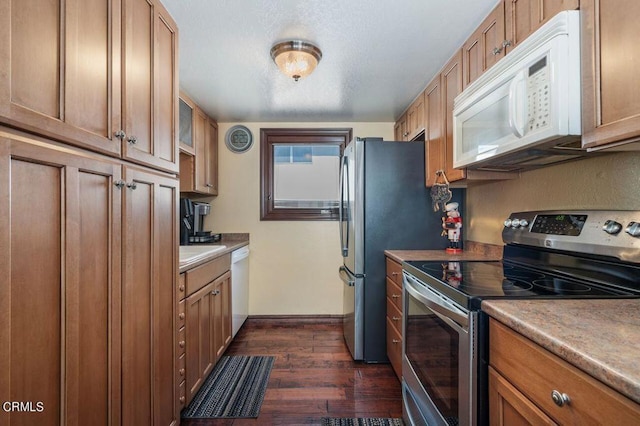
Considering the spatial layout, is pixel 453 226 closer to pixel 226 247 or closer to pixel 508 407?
pixel 508 407

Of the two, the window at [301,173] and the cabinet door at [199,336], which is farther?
the window at [301,173]

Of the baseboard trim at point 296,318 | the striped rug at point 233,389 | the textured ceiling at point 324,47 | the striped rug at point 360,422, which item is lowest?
the striped rug at point 360,422

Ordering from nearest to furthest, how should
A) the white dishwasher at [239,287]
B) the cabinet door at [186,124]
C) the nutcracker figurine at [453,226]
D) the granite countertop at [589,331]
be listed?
the granite countertop at [589,331]
the nutcracker figurine at [453,226]
the cabinet door at [186,124]
the white dishwasher at [239,287]

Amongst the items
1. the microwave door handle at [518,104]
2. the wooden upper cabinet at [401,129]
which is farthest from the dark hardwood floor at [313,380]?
the wooden upper cabinet at [401,129]

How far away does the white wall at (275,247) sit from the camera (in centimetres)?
341

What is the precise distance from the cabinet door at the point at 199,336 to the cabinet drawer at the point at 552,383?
1529mm

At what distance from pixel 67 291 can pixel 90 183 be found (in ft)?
1.01

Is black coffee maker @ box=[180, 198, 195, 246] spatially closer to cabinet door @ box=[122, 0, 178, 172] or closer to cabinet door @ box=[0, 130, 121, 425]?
cabinet door @ box=[122, 0, 178, 172]

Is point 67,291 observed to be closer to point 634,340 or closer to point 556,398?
point 556,398

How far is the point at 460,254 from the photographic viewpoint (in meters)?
2.18

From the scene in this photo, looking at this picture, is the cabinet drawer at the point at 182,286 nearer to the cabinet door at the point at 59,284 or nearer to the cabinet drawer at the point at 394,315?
the cabinet door at the point at 59,284

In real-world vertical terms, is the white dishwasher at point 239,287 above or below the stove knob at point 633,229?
below

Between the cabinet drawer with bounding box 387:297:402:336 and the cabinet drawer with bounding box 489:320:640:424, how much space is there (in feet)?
3.62

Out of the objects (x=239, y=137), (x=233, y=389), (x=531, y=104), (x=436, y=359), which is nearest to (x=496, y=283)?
(x=436, y=359)
